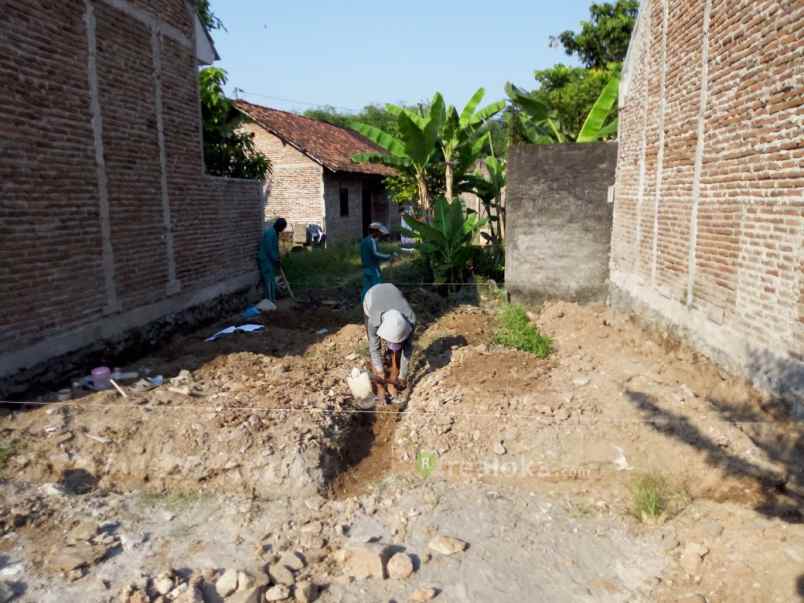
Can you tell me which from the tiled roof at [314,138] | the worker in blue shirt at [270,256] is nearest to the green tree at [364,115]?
the tiled roof at [314,138]

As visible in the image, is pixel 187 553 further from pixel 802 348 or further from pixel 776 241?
pixel 776 241

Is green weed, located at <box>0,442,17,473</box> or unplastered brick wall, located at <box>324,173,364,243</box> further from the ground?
unplastered brick wall, located at <box>324,173,364,243</box>

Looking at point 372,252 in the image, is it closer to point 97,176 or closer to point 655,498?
point 97,176

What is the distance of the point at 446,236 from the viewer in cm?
1138

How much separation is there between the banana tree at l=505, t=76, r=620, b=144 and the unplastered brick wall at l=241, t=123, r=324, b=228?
945 centimetres

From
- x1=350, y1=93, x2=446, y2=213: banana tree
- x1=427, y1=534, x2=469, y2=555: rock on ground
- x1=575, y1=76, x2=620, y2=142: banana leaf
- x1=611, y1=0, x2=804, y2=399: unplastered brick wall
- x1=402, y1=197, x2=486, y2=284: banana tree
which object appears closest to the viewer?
x1=427, y1=534, x2=469, y2=555: rock on ground

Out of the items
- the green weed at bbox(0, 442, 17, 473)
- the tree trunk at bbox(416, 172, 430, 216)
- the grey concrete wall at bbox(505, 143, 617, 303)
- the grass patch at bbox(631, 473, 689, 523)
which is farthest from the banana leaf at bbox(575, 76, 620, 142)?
the green weed at bbox(0, 442, 17, 473)

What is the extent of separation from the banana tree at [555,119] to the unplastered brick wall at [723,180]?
1.15 meters

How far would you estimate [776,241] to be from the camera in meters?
5.06

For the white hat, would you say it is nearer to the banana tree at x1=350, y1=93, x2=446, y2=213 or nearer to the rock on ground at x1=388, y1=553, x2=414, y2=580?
the rock on ground at x1=388, y1=553, x2=414, y2=580

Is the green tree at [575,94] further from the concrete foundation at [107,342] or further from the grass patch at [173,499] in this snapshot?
the grass patch at [173,499]

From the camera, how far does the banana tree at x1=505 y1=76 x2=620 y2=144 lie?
1000cm

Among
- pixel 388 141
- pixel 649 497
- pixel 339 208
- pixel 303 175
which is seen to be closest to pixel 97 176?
pixel 388 141

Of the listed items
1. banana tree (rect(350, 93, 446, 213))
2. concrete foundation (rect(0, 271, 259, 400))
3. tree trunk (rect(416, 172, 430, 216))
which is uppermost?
banana tree (rect(350, 93, 446, 213))
